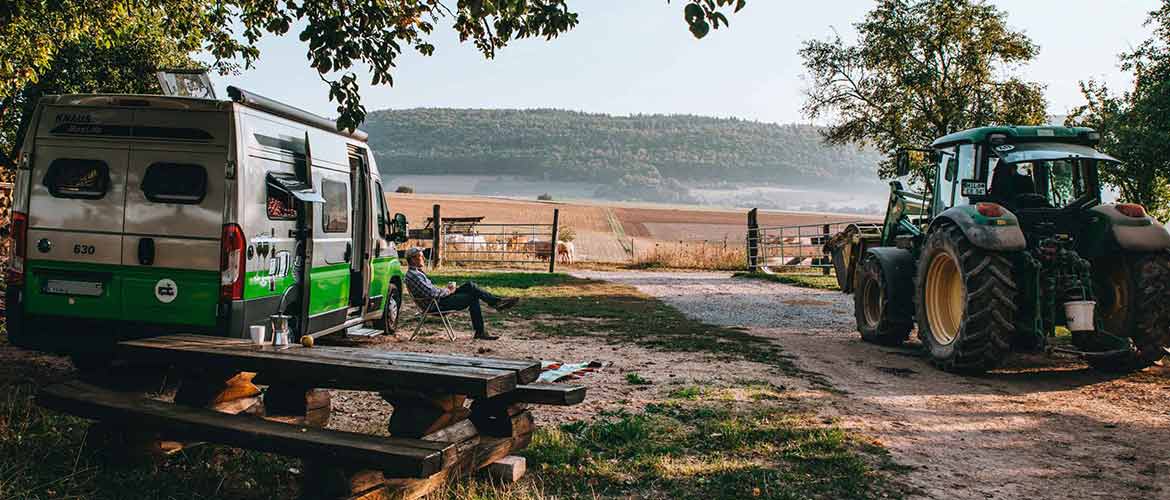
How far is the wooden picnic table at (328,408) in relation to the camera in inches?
156

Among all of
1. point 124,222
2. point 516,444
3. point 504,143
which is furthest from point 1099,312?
point 504,143

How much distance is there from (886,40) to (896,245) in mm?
13397

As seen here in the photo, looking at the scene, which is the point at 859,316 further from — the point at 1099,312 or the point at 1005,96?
the point at 1005,96

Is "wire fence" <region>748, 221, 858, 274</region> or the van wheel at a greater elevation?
"wire fence" <region>748, 221, 858, 274</region>

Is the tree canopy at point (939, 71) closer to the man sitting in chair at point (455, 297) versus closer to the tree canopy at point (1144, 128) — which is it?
the tree canopy at point (1144, 128)

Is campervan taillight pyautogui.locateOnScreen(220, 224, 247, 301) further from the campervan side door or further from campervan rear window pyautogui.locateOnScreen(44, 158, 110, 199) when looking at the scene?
the campervan side door

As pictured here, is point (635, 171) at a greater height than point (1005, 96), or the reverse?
point (635, 171)

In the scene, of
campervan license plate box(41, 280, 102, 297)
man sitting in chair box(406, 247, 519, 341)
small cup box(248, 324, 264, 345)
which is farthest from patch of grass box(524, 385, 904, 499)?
man sitting in chair box(406, 247, 519, 341)

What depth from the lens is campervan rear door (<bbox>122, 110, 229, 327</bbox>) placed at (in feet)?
21.9

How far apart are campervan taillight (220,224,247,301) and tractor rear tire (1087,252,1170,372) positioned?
24.2 feet

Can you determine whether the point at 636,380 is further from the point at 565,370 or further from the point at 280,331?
→ the point at 280,331

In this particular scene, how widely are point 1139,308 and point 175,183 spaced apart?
8257 mm

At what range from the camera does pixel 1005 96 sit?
22.2 meters

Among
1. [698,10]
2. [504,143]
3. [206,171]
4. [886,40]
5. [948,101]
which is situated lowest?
[206,171]
